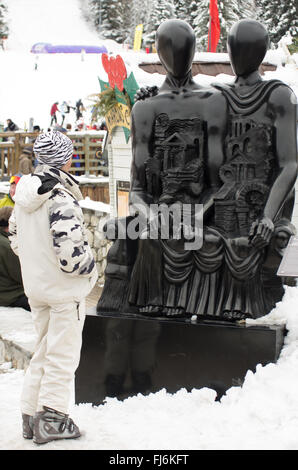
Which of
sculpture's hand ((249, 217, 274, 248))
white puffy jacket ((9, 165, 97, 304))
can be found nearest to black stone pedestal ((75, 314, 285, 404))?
sculpture's hand ((249, 217, 274, 248))

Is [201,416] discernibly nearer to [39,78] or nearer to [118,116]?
[118,116]

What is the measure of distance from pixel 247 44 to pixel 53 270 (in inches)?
96.9

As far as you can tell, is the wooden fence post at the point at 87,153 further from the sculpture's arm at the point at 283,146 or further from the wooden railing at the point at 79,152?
the sculpture's arm at the point at 283,146

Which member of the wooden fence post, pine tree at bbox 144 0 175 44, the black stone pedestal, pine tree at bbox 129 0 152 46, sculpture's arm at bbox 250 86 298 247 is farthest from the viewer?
pine tree at bbox 129 0 152 46

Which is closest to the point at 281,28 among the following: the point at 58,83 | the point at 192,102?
the point at 58,83

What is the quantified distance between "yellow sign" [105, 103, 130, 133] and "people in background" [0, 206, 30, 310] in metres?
3.96

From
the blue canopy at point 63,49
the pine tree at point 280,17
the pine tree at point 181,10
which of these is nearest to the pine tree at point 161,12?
the pine tree at point 181,10

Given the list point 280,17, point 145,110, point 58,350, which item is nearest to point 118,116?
point 145,110

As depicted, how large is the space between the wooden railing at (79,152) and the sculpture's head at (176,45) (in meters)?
13.2

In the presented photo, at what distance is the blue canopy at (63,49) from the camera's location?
59.3 meters

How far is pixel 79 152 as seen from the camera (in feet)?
62.4

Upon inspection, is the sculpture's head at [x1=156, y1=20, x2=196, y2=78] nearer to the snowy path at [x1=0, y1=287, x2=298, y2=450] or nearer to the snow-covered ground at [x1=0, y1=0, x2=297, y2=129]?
the snowy path at [x1=0, y1=287, x2=298, y2=450]

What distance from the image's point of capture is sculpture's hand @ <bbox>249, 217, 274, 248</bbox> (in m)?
4.82

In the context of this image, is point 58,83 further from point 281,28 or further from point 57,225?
point 57,225
